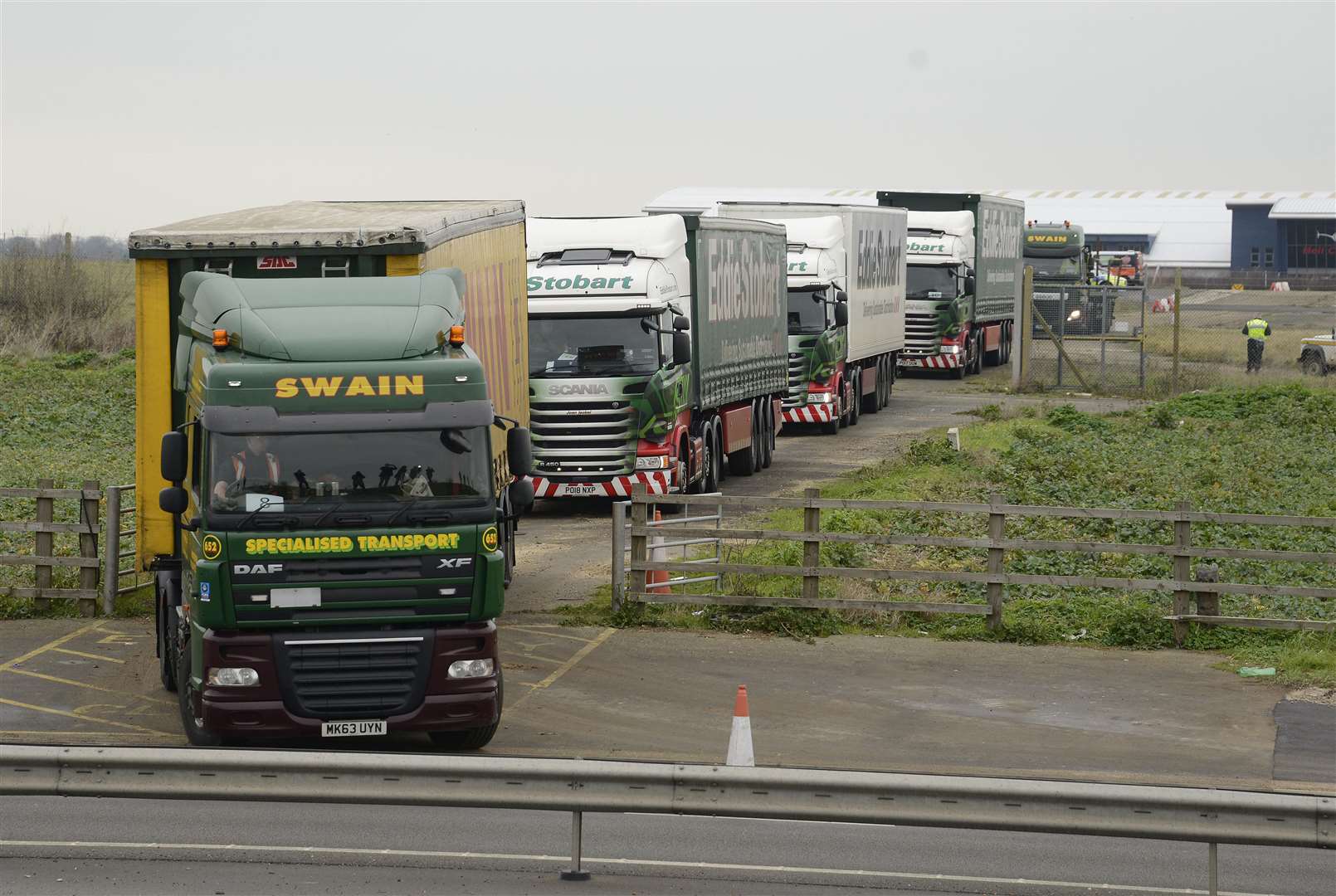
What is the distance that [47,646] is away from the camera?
1588cm

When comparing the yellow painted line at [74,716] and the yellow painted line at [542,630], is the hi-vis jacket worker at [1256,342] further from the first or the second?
the yellow painted line at [74,716]

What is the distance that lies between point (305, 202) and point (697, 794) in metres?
11.3

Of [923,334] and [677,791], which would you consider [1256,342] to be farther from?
[677,791]

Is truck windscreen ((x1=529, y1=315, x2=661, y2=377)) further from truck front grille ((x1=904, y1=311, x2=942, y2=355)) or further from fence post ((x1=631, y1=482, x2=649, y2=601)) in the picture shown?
truck front grille ((x1=904, y1=311, x2=942, y2=355))

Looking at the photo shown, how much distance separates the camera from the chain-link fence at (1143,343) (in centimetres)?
4397

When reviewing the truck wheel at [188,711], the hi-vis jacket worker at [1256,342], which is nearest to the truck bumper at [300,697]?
the truck wheel at [188,711]

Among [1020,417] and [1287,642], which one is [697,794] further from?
[1020,417]

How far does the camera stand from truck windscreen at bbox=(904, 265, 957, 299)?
47.2 meters

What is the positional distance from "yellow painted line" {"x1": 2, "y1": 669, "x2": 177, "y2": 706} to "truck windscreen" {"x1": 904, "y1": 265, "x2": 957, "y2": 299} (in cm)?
3492

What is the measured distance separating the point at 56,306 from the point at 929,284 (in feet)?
90.4

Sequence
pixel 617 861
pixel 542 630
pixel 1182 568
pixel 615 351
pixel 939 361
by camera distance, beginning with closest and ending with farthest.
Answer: pixel 617 861 → pixel 1182 568 → pixel 542 630 → pixel 615 351 → pixel 939 361

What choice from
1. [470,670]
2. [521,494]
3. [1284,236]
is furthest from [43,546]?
[1284,236]

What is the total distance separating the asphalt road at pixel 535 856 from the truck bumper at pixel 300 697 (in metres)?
0.75

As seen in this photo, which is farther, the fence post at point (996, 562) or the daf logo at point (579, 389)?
the daf logo at point (579, 389)
